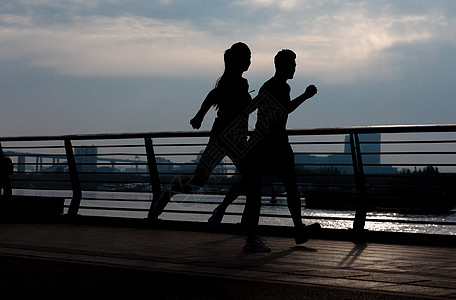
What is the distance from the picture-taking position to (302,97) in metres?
5.75

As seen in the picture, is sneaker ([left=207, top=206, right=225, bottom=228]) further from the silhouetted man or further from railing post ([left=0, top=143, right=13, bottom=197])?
railing post ([left=0, top=143, right=13, bottom=197])

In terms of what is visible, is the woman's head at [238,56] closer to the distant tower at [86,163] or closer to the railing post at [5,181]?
the distant tower at [86,163]

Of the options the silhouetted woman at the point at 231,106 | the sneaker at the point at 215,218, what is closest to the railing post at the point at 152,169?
the sneaker at the point at 215,218

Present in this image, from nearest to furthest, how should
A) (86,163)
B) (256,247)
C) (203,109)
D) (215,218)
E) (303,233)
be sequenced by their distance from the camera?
(256,247), (203,109), (303,233), (215,218), (86,163)

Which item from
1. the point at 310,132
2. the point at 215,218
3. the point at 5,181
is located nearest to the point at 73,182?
the point at 5,181

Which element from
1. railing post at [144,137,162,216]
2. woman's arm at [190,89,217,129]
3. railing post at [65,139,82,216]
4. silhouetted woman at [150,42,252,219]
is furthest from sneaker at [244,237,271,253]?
railing post at [65,139,82,216]

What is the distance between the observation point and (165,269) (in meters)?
4.46

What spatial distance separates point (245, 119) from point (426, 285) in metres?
2.42

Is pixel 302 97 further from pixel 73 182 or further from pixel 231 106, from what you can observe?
pixel 73 182

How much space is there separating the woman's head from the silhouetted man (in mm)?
274

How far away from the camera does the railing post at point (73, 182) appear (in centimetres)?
886

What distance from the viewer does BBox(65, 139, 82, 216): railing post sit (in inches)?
349

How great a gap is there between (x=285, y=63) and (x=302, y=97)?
371mm

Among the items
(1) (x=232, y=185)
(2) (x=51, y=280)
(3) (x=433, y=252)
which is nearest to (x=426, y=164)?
(3) (x=433, y=252)
